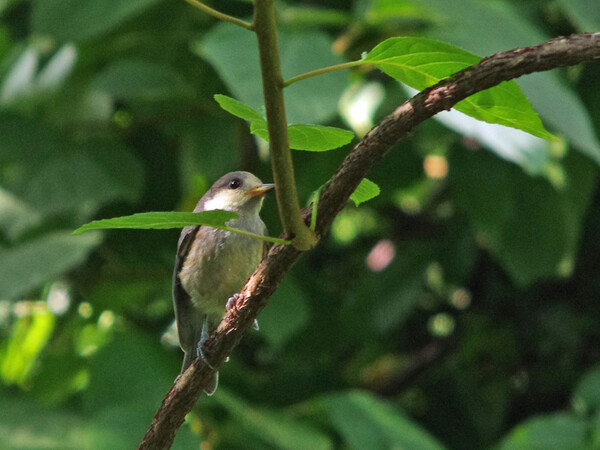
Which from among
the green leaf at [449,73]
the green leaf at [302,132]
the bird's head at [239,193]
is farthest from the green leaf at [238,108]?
the bird's head at [239,193]

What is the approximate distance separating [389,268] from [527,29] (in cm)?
112

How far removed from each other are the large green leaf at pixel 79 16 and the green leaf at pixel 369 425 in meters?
1.24

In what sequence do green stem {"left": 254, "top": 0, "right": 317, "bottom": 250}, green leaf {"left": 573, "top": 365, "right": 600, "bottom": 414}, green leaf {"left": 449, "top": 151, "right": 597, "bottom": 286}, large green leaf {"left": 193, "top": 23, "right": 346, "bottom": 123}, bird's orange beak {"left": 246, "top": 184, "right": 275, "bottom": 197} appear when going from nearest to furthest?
1. green stem {"left": 254, "top": 0, "right": 317, "bottom": 250}
2. bird's orange beak {"left": 246, "top": 184, "right": 275, "bottom": 197}
3. large green leaf {"left": 193, "top": 23, "right": 346, "bottom": 123}
4. green leaf {"left": 573, "top": 365, "right": 600, "bottom": 414}
5. green leaf {"left": 449, "top": 151, "right": 597, "bottom": 286}

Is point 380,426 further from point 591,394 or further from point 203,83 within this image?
point 203,83

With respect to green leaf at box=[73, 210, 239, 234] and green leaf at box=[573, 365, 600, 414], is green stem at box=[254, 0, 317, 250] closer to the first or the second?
green leaf at box=[73, 210, 239, 234]

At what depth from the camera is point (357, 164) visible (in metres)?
0.69

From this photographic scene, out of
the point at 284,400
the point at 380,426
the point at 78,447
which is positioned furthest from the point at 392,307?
the point at 78,447

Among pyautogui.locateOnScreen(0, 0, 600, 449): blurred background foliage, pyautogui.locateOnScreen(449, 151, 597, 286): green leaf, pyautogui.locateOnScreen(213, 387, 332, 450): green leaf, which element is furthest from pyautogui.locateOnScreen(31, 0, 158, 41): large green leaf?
pyautogui.locateOnScreen(449, 151, 597, 286): green leaf

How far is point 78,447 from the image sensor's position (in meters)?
2.06

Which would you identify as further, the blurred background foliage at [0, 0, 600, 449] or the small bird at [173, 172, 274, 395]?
the blurred background foliage at [0, 0, 600, 449]

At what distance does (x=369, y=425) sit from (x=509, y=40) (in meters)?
1.13

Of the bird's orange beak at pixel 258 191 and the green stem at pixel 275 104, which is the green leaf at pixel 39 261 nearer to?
the bird's orange beak at pixel 258 191

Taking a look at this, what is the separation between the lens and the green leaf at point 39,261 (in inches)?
81.5

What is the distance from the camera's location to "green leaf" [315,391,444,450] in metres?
2.21
